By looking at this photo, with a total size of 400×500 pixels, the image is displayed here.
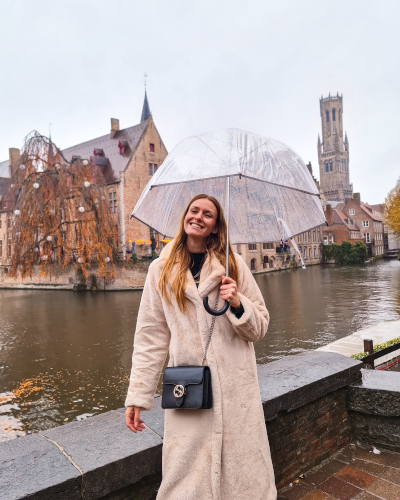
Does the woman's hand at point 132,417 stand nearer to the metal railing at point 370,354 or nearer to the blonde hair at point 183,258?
the blonde hair at point 183,258

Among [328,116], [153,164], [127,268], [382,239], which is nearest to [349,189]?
[328,116]

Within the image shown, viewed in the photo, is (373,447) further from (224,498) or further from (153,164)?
(153,164)

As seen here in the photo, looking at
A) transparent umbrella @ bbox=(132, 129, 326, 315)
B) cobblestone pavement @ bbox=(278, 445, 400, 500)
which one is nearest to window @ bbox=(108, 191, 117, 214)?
transparent umbrella @ bbox=(132, 129, 326, 315)

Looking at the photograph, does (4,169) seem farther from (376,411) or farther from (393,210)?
(376,411)

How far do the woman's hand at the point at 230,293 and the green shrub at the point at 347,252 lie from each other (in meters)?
53.3

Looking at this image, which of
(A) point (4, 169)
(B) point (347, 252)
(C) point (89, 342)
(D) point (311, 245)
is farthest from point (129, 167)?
(B) point (347, 252)

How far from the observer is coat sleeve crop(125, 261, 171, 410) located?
6.40 feet

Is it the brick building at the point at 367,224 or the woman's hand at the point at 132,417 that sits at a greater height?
the brick building at the point at 367,224

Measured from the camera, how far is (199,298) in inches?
75.1

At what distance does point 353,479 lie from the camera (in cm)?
→ 264

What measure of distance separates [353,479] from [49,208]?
58.7ft

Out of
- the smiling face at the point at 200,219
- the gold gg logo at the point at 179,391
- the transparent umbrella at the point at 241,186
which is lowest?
the gold gg logo at the point at 179,391

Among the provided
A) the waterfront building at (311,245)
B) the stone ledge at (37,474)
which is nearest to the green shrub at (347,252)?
the waterfront building at (311,245)

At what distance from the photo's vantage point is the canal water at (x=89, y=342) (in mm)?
7031
